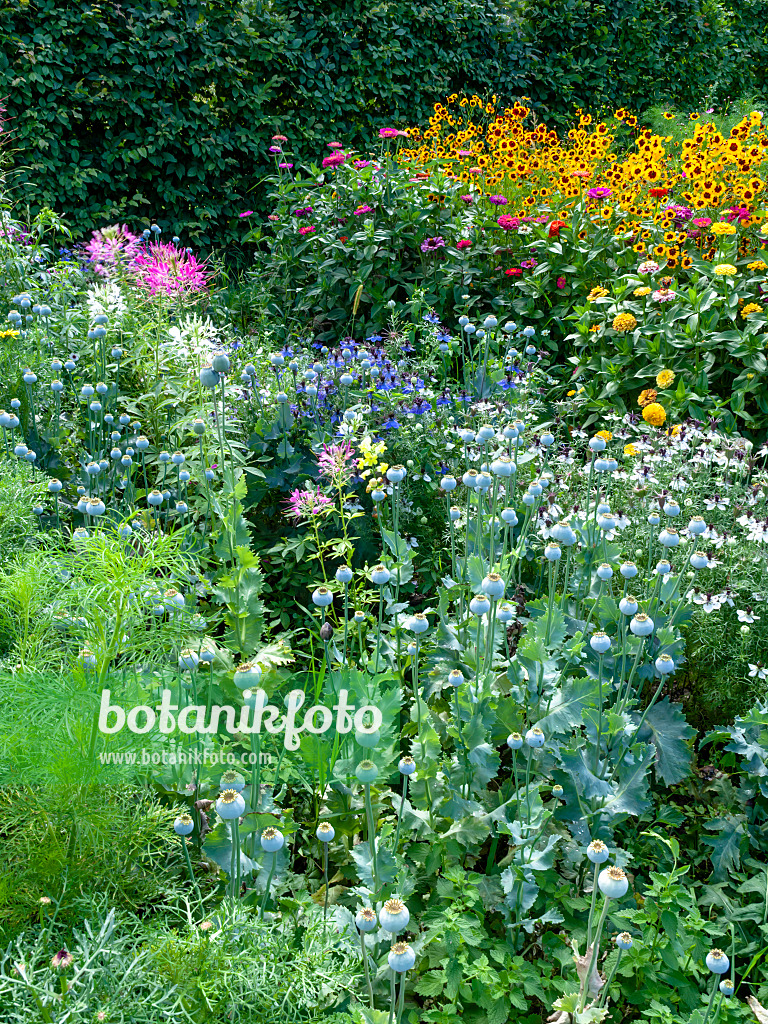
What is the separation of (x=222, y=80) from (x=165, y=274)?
2.89m

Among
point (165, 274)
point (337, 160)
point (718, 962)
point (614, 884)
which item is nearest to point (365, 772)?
point (614, 884)

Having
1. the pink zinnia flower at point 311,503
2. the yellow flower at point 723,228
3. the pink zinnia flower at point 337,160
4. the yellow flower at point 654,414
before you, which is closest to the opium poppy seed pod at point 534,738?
the pink zinnia flower at point 311,503

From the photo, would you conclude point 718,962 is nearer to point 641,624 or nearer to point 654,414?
point 641,624

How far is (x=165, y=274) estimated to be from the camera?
4.65 metres

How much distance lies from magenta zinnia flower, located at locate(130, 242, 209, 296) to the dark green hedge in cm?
148

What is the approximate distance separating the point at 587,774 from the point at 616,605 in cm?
51

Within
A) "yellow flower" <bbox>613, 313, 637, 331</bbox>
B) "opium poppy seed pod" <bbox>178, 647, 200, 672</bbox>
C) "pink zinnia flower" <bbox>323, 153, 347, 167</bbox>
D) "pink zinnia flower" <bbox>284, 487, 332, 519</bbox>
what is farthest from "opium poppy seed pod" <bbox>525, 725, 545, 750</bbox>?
"pink zinnia flower" <bbox>323, 153, 347, 167</bbox>

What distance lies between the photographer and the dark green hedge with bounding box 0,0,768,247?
596cm

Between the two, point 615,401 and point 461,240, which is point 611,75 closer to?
point 461,240

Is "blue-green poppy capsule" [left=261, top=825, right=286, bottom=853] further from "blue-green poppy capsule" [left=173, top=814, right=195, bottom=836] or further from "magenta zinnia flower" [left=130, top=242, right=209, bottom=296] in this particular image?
"magenta zinnia flower" [left=130, top=242, right=209, bottom=296]

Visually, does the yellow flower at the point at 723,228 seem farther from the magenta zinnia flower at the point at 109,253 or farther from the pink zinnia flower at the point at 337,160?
the magenta zinnia flower at the point at 109,253

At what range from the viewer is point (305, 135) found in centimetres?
712

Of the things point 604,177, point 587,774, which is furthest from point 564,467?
point 604,177

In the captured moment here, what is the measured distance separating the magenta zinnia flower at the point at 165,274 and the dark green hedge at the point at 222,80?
148cm
